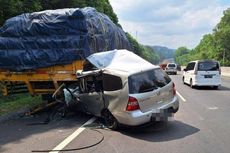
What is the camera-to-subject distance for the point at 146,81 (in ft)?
30.7

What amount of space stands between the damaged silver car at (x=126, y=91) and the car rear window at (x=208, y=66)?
11.8 m

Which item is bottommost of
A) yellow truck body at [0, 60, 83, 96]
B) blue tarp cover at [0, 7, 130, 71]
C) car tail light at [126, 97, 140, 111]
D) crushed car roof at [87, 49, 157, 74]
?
car tail light at [126, 97, 140, 111]

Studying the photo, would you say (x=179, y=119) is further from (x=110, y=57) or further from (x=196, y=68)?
(x=196, y=68)

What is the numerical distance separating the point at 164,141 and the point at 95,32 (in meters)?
6.42

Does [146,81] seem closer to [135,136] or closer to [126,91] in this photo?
[126,91]

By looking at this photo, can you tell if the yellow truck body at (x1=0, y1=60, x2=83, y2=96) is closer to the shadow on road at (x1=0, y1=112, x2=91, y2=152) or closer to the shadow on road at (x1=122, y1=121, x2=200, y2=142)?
the shadow on road at (x1=0, y1=112, x2=91, y2=152)

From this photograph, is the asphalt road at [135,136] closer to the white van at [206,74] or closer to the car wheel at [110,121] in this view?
the car wheel at [110,121]

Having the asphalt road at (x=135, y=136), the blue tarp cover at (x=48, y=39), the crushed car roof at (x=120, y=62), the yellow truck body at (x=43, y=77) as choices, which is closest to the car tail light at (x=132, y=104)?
the asphalt road at (x=135, y=136)

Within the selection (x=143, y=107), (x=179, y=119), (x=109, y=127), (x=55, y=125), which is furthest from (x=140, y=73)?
(x=55, y=125)

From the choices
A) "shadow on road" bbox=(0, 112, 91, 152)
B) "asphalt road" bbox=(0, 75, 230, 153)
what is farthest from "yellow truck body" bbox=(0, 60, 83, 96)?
"asphalt road" bbox=(0, 75, 230, 153)

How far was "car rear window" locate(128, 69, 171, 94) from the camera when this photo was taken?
9077 millimetres

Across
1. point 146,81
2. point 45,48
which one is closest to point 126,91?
point 146,81

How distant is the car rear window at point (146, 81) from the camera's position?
9.08 m

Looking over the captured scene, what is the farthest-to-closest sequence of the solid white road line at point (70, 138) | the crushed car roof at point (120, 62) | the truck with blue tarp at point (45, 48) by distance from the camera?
the truck with blue tarp at point (45, 48)
the crushed car roof at point (120, 62)
the solid white road line at point (70, 138)
